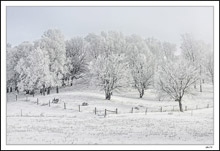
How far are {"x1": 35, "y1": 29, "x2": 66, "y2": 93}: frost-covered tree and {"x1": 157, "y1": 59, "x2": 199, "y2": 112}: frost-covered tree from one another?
1056 inches

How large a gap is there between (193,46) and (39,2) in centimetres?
5428

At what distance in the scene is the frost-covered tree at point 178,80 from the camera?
48156 mm

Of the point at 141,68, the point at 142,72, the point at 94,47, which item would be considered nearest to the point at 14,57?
the point at 94,47

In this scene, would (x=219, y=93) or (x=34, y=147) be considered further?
(x=219, y=93)

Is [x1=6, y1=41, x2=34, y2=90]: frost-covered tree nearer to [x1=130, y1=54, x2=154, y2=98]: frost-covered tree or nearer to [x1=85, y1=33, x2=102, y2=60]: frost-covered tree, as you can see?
[x1=85, y1=33, x2=102, y2=60]: frost-covered tree

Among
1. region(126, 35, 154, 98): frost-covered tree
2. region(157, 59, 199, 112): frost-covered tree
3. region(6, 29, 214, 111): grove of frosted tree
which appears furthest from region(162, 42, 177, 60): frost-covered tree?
region(157, 59, 199, 112): frost-covered tree

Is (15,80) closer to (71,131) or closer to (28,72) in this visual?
(28,72)

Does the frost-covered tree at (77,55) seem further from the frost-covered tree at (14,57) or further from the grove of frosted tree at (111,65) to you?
the frost-covered tree at (14,57)

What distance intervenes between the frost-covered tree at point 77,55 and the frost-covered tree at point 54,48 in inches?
372

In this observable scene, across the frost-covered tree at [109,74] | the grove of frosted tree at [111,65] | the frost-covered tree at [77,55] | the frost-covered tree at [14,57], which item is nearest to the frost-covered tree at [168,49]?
the grove of frosted tree at [111,65]

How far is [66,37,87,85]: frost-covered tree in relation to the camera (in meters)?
78.9

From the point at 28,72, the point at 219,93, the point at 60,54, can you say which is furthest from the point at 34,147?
the point at 60,54

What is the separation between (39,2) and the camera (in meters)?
23.2

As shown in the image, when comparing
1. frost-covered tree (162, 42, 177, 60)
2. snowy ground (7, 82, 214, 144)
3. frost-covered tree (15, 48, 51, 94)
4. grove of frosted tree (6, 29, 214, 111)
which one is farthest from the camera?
frost-covered tree (162, 42, 177, 60)
